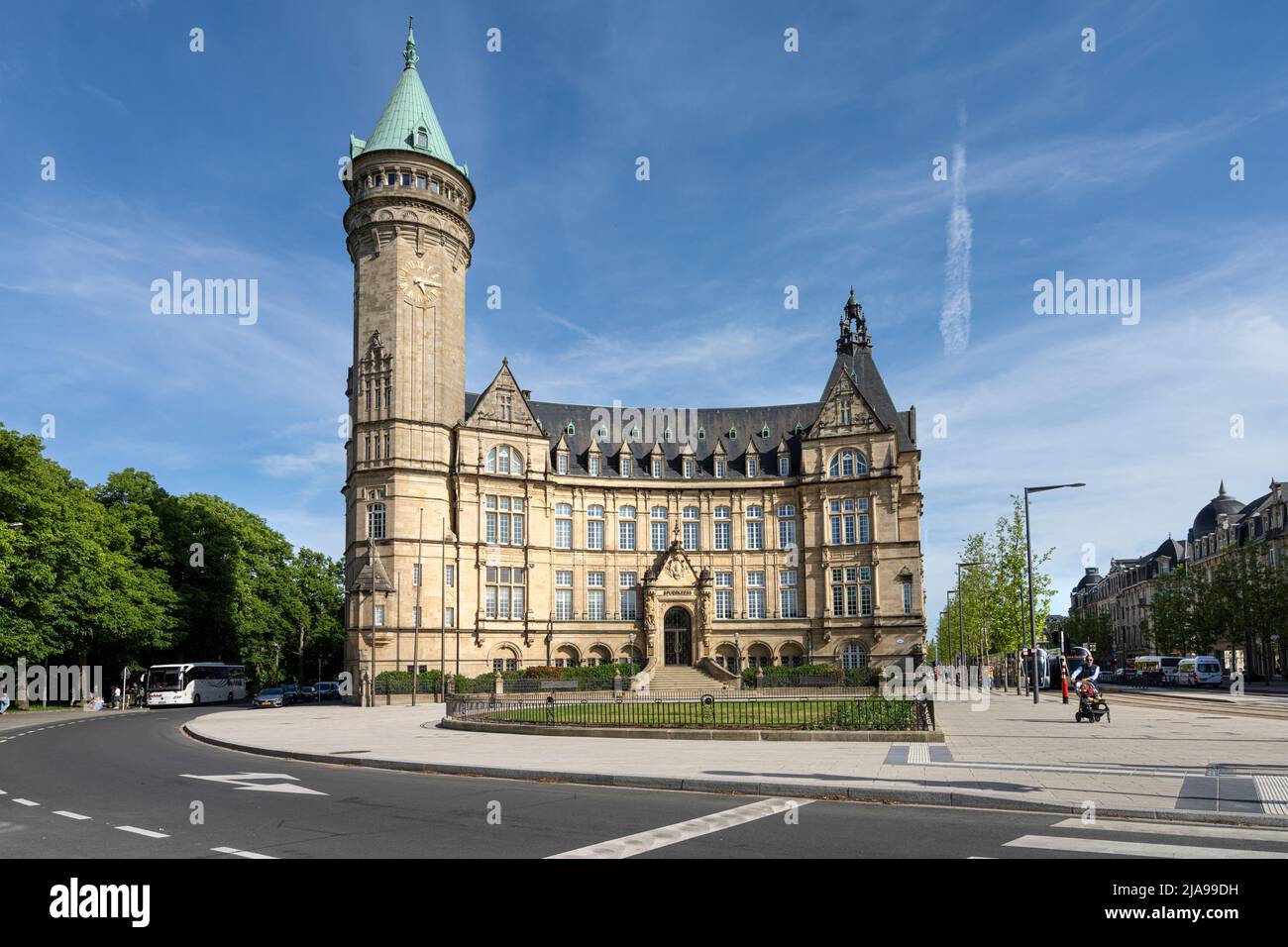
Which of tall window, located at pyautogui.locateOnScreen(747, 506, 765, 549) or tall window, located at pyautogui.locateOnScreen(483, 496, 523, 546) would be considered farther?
tall window, located at pyautogui.locateOnScreen(747, 506, 765, 549)

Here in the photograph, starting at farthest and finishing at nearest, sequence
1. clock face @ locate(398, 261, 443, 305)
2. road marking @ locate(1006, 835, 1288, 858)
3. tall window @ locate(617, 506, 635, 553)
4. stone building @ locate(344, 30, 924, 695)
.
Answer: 1. tall window @ locate(617, 506, 635, 553)
2. clock face @ locate(398, 261, 443, 305)
3. stone building @ locate(344, 30, 924, 695)
4. road marking @ locate(1006, 835, 1288, 858)

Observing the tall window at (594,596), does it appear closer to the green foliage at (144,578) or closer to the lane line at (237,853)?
the green foliage at (144,578)

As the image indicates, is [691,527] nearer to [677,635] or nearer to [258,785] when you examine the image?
[677,635]

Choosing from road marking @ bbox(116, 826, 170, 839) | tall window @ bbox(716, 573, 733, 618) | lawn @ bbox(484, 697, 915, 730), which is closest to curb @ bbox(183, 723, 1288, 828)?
road marking @ bbox(116, 826, 170, 839)

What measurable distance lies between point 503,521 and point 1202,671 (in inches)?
2146

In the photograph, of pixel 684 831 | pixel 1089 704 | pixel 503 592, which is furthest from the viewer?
pixel 503 592

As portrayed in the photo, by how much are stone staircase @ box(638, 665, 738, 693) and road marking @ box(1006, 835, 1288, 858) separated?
156ft

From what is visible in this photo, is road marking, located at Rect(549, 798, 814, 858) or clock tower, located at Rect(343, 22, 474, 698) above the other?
clock tower, located at Rect(343, 22, 474, 698)

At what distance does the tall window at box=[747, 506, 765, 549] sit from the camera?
2800 inches

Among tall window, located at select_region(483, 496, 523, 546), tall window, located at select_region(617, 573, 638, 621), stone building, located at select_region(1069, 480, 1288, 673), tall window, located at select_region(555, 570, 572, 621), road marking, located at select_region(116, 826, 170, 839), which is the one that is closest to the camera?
road marking, located at select_region(116, 826, 170, 839)

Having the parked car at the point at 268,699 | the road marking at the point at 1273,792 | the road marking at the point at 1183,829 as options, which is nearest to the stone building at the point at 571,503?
the parked car at the point at 268,699

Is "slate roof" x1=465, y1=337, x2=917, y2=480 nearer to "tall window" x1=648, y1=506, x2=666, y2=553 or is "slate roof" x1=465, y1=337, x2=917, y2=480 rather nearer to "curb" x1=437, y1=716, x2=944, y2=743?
"tall window" x1=648, y1=506, x2=666, y2=553

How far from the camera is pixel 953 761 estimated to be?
1839 cm

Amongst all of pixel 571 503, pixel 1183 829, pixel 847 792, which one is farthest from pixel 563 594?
pixel 1183 829
